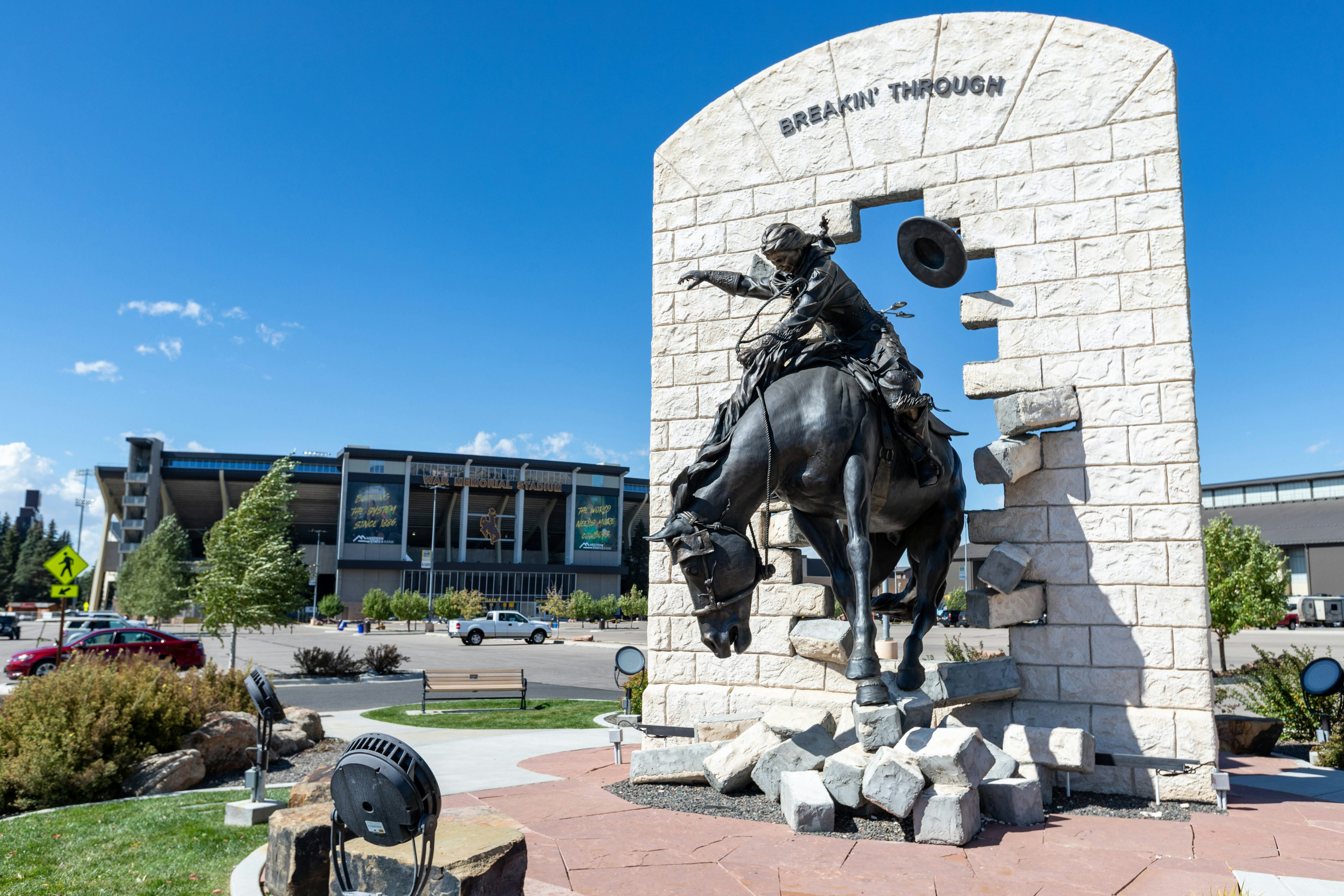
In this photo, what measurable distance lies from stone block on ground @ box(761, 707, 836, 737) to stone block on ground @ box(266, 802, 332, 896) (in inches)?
115

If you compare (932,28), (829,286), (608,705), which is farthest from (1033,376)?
(608,705)

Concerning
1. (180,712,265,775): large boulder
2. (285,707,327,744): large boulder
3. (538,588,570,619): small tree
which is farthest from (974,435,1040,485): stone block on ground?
(538,588,570,619): small tree

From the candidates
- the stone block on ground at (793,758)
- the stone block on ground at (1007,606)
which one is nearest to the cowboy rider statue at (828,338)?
the stone block on ground at (1007,606)

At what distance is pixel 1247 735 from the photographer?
7.85 meters

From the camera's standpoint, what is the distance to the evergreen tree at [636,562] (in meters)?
83.9

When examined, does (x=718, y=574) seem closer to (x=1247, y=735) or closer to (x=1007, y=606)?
(x=1007, y=606)

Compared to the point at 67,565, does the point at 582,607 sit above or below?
below

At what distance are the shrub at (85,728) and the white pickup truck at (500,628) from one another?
3159 centimetres

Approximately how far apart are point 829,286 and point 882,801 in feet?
10.4

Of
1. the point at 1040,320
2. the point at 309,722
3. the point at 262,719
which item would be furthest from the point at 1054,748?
the point at 309,722

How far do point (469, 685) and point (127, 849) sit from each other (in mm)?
11027

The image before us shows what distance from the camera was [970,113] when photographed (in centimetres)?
702

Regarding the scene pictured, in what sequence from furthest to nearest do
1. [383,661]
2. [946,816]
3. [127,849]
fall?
[383,661]
[127,849]
[946,816]

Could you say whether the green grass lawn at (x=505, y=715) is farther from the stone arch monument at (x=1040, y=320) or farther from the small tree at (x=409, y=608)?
the small tree at (x=409, y=608)
